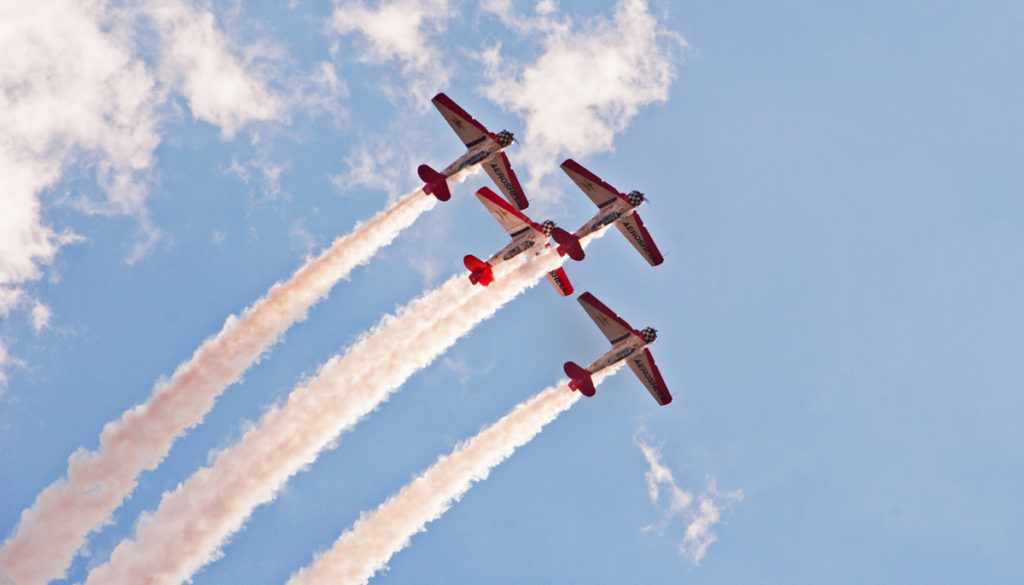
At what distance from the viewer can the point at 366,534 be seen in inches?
3654

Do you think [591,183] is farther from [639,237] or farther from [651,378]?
[651,378]

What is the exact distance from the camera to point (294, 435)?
93500 millimetres

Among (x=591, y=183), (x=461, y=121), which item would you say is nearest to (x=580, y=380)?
(x=591, y=183)

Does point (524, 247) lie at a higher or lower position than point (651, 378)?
higher

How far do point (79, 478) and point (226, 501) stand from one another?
9794 millimetres

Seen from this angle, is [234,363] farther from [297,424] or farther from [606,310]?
[606,310]

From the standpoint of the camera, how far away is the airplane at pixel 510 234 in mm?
97125

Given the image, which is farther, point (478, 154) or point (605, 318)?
point (478, 154)

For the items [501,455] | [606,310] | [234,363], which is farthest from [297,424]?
[606,310]

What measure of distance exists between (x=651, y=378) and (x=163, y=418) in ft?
112

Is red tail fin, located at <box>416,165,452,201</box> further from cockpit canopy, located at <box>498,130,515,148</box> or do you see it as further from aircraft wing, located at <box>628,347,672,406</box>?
aircraft wing, located at <box>628,347,672,406</box>

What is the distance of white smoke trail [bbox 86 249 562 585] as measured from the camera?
9012cm

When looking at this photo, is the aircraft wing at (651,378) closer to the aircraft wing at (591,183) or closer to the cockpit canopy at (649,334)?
the cockpit canopy at (649,334)

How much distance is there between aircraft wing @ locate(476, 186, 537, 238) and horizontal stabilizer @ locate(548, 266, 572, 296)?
449cm
